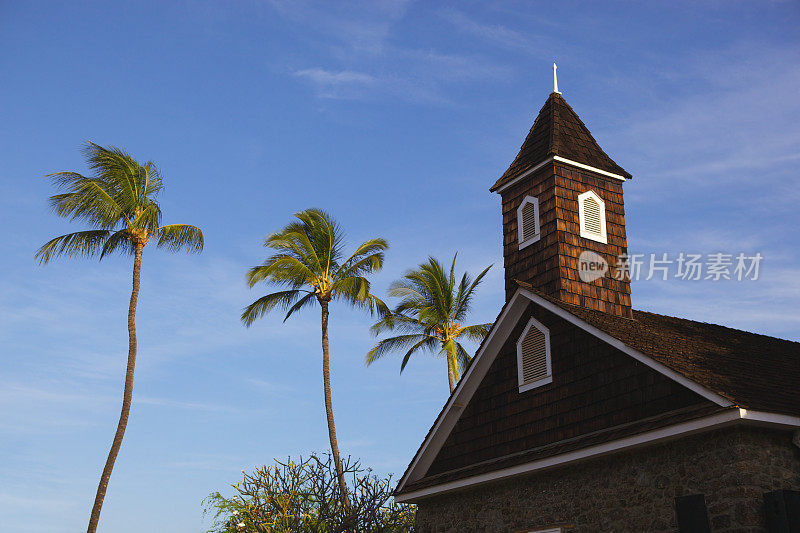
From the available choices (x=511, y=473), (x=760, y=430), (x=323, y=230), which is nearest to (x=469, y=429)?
(x=511, y=473)

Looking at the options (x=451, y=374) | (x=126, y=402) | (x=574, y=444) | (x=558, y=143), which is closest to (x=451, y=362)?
(x=451, y=374)

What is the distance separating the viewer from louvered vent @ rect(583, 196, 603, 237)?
17.5m

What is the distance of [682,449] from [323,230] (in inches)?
774

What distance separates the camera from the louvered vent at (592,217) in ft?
57.5

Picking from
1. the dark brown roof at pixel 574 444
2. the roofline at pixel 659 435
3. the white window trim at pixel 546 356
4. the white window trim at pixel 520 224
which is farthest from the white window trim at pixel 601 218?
the roofline at pixel 659 435

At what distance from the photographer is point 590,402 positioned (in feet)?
45.7

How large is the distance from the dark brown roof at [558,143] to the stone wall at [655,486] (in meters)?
7.10

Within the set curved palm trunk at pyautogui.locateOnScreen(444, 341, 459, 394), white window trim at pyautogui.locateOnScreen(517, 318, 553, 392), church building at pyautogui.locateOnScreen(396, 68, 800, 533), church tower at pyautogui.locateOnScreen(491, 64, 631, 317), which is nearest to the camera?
church building at pyautogui.locateOnScreen(396, 68, 800, 533)

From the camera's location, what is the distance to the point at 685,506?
1140 cm

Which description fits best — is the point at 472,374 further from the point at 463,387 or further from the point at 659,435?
the point at 659,435

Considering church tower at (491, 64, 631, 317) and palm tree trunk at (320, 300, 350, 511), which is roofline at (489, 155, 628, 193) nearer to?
church tower at (491, 64, 631, 317)

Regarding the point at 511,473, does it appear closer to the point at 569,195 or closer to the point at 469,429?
the point at 469,429

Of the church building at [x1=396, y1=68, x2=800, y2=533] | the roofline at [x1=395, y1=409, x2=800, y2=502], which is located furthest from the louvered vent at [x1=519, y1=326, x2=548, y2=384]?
the roofline at [x1=395, y1=409, x2=800, y2=502]

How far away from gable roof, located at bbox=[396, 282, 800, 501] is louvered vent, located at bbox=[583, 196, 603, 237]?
6.78ft
